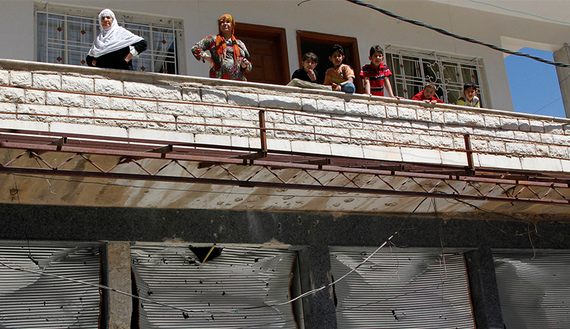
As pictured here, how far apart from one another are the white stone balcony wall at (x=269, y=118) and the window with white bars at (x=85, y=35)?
239 cm

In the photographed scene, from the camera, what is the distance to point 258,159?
22.5ft

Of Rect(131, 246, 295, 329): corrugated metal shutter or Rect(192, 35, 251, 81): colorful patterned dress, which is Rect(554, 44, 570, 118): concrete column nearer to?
Rect(131, 246, 295, 329): corrugated metal shutter

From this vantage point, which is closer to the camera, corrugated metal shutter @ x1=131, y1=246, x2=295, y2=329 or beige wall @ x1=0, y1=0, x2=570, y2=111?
corrugated metal shutter @ x1=131, y1=246, x2=295, y2=329

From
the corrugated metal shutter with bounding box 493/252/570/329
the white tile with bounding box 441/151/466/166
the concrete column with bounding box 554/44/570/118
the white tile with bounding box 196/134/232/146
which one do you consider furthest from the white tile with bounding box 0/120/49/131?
the concrete column with bounding box 554/44/570/118

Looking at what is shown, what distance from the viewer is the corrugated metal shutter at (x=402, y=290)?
9.28 m

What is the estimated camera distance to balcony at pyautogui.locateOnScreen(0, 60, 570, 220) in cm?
670

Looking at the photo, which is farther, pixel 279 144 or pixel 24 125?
pixel 279 144

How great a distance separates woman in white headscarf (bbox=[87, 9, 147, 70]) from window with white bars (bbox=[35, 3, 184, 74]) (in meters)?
1.75

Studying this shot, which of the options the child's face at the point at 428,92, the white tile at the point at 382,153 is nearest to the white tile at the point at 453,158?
the white tile at the point at 382,153

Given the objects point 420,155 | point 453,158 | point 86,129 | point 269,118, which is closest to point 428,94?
point 453,158

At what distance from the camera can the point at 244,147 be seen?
23.4 ft

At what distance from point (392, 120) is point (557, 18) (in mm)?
6789

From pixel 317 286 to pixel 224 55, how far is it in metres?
3.45

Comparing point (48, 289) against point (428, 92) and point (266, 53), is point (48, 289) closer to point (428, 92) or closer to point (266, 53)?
point (266, 53)
